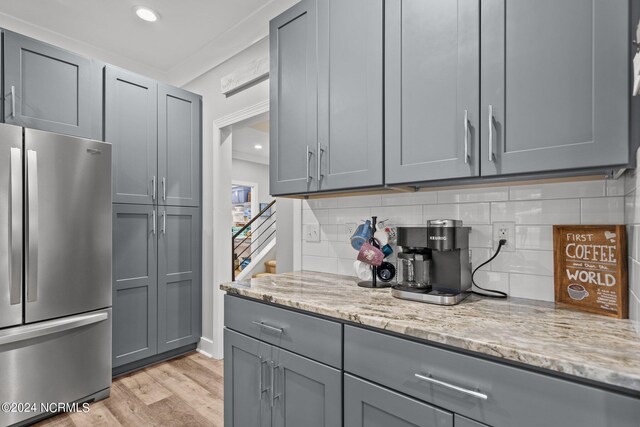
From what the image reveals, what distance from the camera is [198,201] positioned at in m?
3.05

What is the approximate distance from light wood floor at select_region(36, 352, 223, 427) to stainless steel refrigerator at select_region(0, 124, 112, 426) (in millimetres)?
140

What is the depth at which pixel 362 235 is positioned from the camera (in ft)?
5.67

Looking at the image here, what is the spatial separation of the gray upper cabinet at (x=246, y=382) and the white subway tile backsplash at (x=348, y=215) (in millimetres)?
850

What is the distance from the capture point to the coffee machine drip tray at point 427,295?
4.10ft

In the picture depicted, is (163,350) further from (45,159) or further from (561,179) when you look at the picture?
(561,179)

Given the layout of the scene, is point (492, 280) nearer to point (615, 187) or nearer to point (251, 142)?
point (615, 187)

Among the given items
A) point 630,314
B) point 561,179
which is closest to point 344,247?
point 561,179

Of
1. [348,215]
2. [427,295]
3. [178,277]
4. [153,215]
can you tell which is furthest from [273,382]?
[153,215]

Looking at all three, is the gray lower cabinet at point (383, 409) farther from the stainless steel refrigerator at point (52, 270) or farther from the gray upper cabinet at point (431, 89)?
the stainless steel refrigerator at point (52, 270)

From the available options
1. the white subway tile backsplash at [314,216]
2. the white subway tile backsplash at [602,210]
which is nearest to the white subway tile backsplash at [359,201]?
the white subway tile backsplash at [314,216]

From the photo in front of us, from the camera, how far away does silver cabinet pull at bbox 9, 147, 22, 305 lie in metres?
1.80

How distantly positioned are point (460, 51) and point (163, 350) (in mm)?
3012

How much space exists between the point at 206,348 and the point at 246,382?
1.65 meters

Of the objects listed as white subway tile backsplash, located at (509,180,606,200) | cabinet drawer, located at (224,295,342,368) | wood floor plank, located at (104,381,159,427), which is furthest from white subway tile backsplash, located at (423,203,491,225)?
wood floor plank, located at (104,381,159,427)
